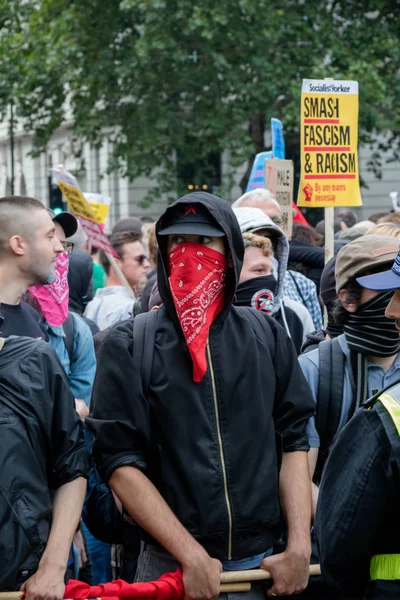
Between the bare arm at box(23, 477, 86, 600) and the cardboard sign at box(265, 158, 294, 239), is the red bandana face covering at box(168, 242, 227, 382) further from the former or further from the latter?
the cardboard sign at box(265, 158, 294, 239)

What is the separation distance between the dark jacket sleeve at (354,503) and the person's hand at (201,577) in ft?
1.90

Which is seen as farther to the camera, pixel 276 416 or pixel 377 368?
pixel 377 368

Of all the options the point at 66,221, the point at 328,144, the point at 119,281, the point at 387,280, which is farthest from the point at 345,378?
the point at 119,281

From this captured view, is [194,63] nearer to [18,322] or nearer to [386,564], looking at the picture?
[18,322]

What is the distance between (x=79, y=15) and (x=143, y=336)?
77.1ft

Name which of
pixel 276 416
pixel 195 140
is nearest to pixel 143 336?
pixel 276 416

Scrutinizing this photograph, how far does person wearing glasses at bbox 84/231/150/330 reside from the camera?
8.02 meters

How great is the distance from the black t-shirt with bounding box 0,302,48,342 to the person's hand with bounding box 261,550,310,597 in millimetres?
1582

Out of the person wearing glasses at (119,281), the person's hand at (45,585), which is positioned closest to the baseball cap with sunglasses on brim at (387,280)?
the person's hand at (45,585)

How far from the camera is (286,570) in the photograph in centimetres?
354

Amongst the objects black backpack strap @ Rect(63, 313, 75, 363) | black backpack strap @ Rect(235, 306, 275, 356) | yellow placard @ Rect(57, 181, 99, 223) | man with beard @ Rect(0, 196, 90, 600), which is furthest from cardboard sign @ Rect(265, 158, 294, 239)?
man with beard @ Rect(0, 196, 90, 600)

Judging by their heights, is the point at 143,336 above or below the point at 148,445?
above

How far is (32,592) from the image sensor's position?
10.9 feet

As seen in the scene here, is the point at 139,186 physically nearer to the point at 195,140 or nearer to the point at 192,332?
the point at 195,140
